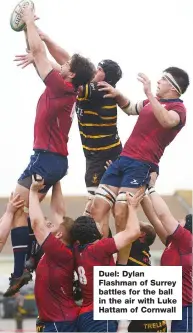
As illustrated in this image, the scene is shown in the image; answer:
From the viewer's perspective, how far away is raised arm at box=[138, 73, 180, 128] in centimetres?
1070

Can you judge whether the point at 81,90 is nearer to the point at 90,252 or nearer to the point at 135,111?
the point at 135,111

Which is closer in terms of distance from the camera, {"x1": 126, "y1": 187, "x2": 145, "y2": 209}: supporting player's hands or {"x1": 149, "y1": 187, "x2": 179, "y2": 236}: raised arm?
{"x1": 126, "y1": 187, "x2": 145, "y2": 209}: supporting player's hands

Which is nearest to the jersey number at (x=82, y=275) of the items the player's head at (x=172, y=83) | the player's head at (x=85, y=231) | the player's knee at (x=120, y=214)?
the player's head at (x=85, y=231)

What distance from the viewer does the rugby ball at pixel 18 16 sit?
36.8 feet

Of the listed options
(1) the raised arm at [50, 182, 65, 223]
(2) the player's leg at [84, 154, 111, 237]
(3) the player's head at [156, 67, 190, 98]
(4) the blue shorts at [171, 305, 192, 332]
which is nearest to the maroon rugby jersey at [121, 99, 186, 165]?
(3) the player's head at [156, 67, 190, 98]

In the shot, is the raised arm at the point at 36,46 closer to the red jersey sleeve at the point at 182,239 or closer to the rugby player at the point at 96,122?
the rugby player at the point at 96,122

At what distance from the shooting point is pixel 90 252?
34.2ft

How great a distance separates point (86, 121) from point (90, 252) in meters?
2.31

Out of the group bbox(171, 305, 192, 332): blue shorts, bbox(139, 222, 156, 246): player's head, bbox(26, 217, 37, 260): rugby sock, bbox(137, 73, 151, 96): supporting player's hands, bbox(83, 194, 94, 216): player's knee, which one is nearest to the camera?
bbox(137, 73, 151, 96): supporting player's hands

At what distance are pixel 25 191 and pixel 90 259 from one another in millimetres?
1464

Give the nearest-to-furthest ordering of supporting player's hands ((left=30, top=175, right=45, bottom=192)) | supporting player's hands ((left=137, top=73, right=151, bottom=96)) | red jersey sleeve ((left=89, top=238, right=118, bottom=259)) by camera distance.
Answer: red jersey sleeve ((left=89, top=238, right=118, bottom=259)) < supporting player's hands ((left=137, top=73, right=151, bottom=96)) < supporting player's hands ((left=30, top=175, right=45, bottom=192))

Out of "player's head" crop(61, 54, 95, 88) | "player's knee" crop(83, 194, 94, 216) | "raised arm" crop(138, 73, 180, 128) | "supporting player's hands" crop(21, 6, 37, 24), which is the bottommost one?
"player's knee" crop(83, 194, 94, 216)

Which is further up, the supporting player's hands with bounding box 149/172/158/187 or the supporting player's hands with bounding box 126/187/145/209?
the supporting player's hands with bounding box 149/172/158/187

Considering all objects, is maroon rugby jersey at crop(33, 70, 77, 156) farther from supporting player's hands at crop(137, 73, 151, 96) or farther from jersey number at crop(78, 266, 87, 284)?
jersey number at crop(78, 266, 87, 284)
